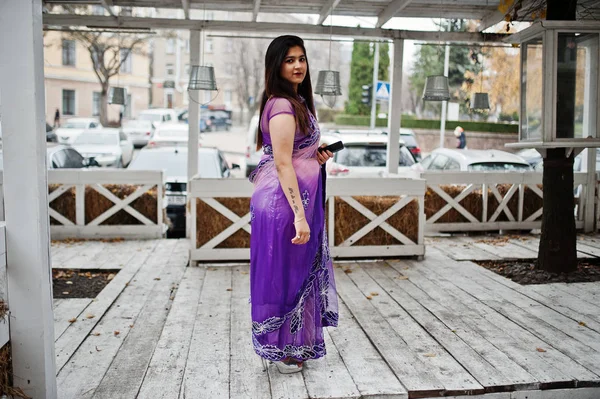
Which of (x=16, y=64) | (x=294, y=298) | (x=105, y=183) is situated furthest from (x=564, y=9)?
(x=105, y=183)

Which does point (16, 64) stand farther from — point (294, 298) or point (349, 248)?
point (349, 248)

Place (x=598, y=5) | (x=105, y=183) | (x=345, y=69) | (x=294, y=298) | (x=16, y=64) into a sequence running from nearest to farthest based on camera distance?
(x=16, y=64) → (x=294, y=298) → (x=598, y=5) → (x=105, y=183) → (x=345, y=69)

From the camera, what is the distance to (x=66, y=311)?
19.2 feet

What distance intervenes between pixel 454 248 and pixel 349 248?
6.32 ft

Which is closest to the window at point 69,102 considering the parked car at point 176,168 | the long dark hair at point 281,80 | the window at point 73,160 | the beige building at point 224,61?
the beige building at point 224,61

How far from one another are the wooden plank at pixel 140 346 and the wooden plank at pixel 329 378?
1096 millimetres

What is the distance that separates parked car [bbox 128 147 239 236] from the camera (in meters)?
11.1

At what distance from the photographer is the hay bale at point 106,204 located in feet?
31.8

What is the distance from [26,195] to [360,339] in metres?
2.77

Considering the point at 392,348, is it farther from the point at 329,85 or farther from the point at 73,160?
the point at 73,160

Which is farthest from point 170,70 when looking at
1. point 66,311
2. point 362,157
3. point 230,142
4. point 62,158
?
point 66,311

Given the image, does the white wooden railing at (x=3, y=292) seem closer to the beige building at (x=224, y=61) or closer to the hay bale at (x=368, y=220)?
the hay bale at (x=368, y=220)

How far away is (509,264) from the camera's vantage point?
827 cm

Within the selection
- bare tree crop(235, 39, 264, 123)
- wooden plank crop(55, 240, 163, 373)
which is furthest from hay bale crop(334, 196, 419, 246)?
bare tree crop(235, 39, 264, 123)
